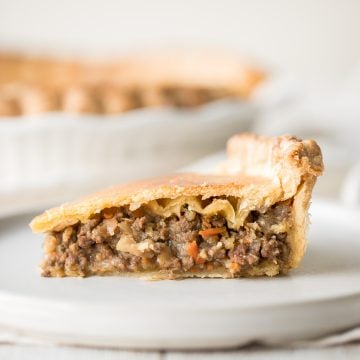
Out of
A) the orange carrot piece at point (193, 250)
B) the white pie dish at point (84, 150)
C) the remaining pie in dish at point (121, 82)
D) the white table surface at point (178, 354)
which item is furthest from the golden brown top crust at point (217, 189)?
the remaining pie in dish at point (121, 82)

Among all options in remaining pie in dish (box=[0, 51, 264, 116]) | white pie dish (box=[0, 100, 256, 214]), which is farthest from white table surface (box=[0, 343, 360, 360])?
remaining pie in dish (box=[0, 51, 264, 116])

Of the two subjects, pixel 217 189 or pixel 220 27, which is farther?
pixel 220 27

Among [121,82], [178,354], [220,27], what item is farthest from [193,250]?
[220,27]

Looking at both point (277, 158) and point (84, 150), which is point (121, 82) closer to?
point (84, 150)

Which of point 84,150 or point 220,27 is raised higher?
point 220,27

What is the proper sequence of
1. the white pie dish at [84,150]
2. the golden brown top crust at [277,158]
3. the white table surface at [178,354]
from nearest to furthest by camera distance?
the white table surface at [178,354] → the golden brown top crust at [277,158] → the white pie dish at [84,150]

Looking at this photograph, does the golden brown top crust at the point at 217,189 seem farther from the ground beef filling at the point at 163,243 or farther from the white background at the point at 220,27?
the white background at the point at 220,27

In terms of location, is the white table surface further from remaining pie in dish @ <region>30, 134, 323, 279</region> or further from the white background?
the white background
